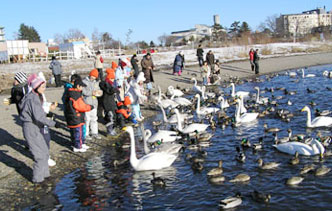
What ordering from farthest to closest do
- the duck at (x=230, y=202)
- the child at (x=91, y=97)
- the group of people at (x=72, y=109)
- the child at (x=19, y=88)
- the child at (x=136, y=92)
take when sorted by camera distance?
the child at (x=136, y=92)
the child at (x=91, y=97)
the child at (x=19, y=88)
the group of people at (x=72, y=109)
the duck at (x=230, y=202)

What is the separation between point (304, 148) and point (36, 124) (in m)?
7.03

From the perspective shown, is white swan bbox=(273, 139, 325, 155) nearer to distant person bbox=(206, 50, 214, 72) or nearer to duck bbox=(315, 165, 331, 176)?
duck bbox=(315, 165, 331, 176)

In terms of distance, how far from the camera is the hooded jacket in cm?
1027

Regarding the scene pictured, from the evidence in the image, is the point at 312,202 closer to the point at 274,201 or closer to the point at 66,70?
the point at 274,201

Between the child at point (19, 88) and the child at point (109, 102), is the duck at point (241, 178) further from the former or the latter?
the child at point (19, 88)

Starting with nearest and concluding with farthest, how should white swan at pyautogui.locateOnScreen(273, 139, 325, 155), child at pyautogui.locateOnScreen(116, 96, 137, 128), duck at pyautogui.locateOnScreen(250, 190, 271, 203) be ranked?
1. duck at pyautogui.locateOnScreen(250, 190, 271, 203)
2. white swan at pyautogui.locateOnScreen(273, 139, 325, 155)
3. child at pyautogui.locateOnScreen(116, 96, 137, 128)

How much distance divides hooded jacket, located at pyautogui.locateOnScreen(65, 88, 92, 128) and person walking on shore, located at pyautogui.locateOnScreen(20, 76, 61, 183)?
5.81 feet

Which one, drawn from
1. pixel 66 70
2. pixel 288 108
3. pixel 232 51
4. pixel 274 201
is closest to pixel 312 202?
pixel 274 201

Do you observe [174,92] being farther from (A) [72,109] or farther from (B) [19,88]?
(B) [19,88]

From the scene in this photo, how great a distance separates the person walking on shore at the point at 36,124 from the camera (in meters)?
7.94

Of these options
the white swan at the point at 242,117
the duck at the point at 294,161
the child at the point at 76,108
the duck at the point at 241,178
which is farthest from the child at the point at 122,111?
the duck at the point at 294,161

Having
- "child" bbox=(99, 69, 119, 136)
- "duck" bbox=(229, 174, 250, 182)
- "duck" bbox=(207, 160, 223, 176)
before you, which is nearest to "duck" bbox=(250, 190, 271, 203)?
"duck" bbox=(229, 174, 250, 182)

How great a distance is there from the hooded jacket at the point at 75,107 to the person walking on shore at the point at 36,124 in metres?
1.77

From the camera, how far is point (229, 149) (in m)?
10.9
